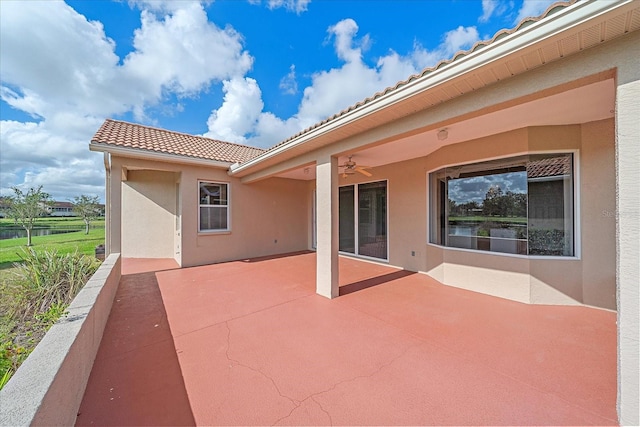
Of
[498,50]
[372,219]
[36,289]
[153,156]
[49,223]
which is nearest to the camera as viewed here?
[498,50]

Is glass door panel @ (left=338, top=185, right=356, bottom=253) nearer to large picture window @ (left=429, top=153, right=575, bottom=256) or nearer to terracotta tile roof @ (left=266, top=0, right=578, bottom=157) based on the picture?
large picture window @ (left=429, top=153, right=575, bottom=256)

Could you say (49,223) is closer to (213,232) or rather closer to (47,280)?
(213,232)

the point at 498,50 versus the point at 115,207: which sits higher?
the point at 498,50

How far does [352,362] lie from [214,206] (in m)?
7.77

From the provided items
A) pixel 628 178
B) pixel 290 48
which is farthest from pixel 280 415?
pixel 290 48

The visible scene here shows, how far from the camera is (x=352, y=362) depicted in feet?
10.1

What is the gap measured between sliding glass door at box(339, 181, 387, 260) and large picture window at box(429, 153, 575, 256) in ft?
6.73

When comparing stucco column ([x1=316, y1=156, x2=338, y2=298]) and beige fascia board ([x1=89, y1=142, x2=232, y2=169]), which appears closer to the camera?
stucco column ([x1=316, y1=156, x2=338, y2=298])

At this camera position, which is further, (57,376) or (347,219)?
(347,219)

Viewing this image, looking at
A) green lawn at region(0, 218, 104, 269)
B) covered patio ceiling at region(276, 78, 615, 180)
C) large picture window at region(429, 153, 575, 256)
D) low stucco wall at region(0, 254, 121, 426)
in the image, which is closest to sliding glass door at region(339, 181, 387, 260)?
large picture window at region(429, 153, 575, 256)

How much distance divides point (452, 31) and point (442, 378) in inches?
377

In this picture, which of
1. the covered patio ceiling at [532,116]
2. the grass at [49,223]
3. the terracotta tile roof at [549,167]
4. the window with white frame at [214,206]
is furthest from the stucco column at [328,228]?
the grass at [49,223]

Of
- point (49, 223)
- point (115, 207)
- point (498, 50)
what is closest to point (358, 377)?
point (498, 50)

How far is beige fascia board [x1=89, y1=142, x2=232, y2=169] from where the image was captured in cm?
637
